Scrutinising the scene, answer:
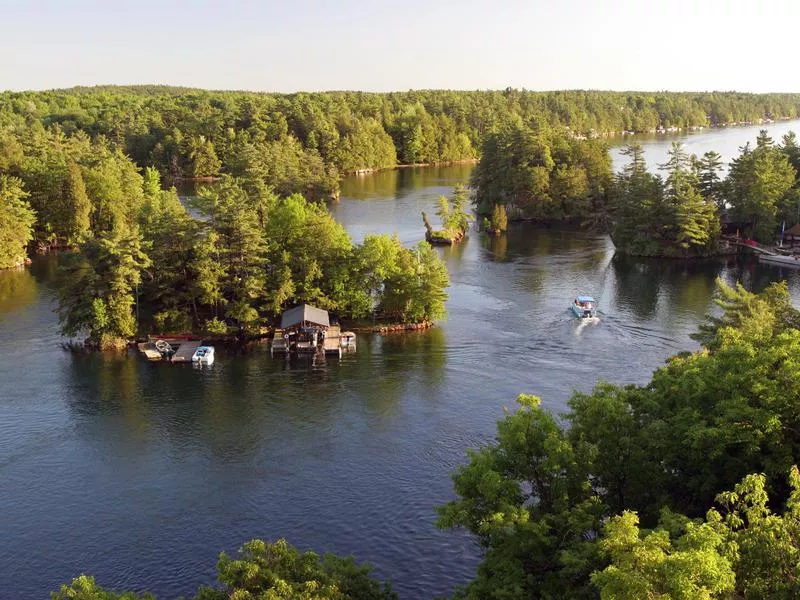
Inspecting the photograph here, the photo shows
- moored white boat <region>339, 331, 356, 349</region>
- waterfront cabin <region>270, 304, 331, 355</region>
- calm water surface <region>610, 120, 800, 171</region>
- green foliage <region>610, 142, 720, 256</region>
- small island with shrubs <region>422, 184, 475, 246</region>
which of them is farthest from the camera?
calm water surface <region>610, 120, 800, 171</region>

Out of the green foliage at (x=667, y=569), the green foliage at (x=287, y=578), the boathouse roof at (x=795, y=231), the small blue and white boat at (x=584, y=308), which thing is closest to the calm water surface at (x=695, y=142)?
the boathouse roof at (x=795, y=231)

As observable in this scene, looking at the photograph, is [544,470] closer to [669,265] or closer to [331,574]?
[331,574]

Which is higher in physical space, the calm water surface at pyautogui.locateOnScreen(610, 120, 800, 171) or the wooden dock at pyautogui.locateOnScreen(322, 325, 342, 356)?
the calm water surface at pyautogui.locateOnScreen(610, 120, 800, 171)

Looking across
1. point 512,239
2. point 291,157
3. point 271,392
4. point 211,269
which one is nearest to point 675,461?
point 271,392

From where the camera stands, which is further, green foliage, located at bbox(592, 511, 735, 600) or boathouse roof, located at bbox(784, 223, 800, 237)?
boathouse roof, located at bbox(784, 223, 800, 237)

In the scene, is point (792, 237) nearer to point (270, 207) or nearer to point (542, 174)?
point (542, 174)

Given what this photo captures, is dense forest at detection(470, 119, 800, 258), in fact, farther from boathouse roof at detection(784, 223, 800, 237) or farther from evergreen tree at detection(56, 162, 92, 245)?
evergreen tree at detection(56, 162, 92, 245)

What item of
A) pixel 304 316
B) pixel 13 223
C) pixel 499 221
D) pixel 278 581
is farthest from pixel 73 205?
pixel 278 581

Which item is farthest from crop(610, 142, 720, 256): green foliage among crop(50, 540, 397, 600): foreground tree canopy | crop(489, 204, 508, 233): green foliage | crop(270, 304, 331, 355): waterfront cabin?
crop(50, 540, 397, 600): foreground tree canopy
